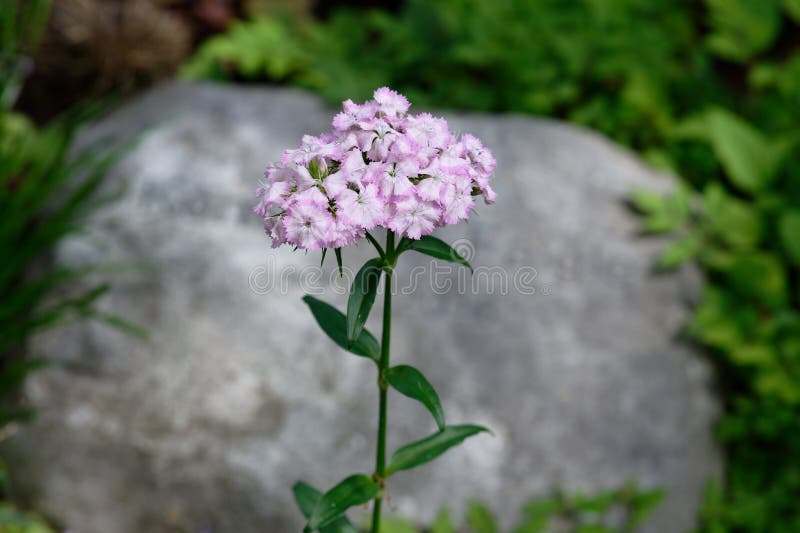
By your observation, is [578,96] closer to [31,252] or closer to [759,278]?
[759,278]

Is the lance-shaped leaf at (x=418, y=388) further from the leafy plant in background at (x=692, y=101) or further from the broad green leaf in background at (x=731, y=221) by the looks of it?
the broad green leaf in background at (x=731, y=221)

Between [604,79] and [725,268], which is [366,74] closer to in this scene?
[604,79]

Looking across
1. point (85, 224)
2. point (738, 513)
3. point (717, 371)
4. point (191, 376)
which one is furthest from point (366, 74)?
point (738, 513)

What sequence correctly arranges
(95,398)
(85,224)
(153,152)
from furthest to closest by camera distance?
1. (153,152)
2. (85,224)
3. (95,398)

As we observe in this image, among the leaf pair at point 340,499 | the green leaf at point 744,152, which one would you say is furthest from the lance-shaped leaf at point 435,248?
the green leaf at point 744,152

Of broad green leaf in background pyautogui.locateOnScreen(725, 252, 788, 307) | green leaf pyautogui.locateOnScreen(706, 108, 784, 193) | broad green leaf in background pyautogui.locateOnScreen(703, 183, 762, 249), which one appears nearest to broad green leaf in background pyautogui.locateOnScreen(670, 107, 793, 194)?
green leaf pyautogui.locateOnScreen(706, 108, 784, 193)
